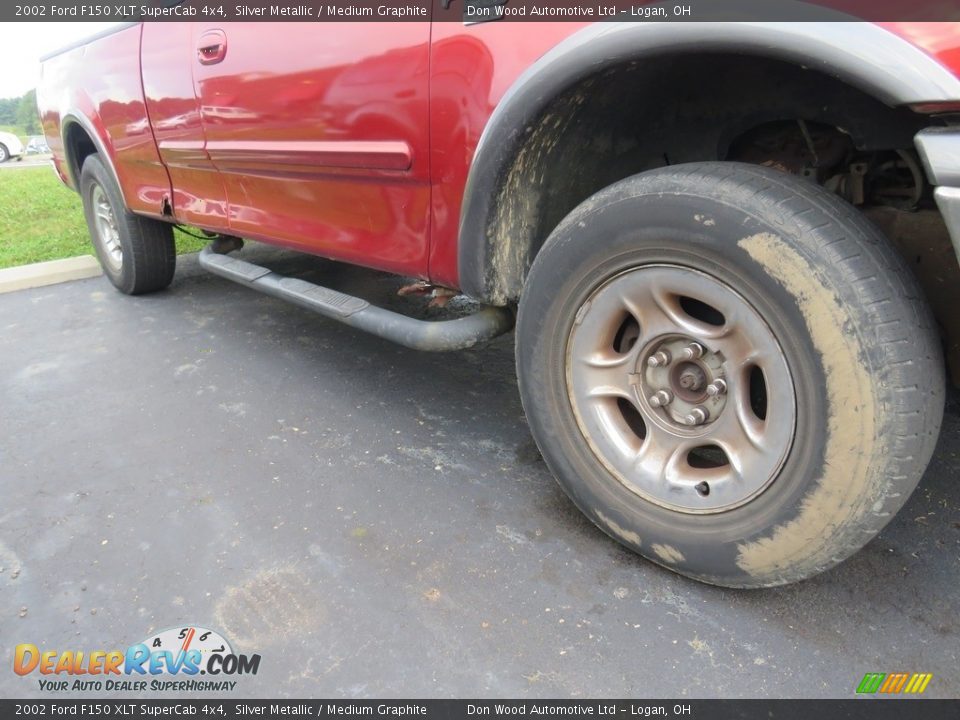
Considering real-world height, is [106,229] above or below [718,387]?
below

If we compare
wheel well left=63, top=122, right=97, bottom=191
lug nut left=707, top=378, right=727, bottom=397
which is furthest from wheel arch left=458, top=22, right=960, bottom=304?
wheel well left=63, top=122, right=97, bottom=191

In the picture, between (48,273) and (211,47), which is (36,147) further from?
(211,47)

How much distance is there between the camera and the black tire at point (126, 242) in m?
4.10

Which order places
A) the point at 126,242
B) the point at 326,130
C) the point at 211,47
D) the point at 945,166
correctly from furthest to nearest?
the point at 126,242 → the point at 211,47 → the point at 326,130 → the point at 945,166

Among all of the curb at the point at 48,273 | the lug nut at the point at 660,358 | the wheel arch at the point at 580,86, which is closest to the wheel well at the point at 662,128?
the wheel arch at the point at 580,86

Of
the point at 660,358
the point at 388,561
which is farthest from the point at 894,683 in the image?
the point at 388,561

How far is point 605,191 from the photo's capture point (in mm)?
1646

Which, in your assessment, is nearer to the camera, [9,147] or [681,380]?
[681,380]

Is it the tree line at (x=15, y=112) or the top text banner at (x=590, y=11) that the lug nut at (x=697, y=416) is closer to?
the top text banner at (x=590, y=11)

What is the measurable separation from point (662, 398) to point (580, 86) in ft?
2.67

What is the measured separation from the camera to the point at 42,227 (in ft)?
22.3

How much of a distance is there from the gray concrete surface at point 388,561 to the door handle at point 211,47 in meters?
1.39

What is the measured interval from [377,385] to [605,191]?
1638mm

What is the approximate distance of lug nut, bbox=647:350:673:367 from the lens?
1694mm
